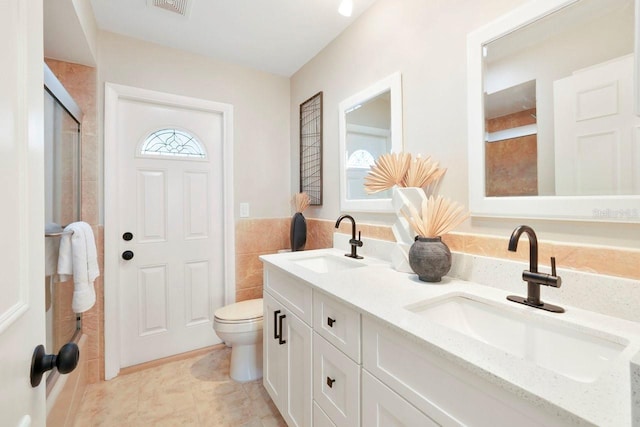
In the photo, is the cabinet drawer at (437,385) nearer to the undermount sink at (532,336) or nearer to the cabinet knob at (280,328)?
the undermount sink at (532,336)

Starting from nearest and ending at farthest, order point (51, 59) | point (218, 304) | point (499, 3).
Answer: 1. point (499, 3)
2. point (51, 59)
3. point (218, 304)

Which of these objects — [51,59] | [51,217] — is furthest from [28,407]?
[51,59]

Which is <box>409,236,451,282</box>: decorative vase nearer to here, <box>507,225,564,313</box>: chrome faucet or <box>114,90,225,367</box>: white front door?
<box>507,225,564,313</box>: chrome faucet

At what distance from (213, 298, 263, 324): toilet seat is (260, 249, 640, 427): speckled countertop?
2.46ft

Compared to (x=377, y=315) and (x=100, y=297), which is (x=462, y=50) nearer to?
(x=377, y=315)

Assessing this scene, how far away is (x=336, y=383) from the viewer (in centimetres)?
100

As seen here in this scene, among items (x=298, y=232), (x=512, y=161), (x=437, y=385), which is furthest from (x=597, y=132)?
(x=298, y=232)

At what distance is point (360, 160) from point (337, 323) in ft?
3.63

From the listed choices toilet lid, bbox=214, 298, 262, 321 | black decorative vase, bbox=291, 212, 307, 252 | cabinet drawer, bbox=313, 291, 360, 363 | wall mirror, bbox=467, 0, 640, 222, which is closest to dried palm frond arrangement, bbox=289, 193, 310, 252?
black decorative vase, bbox=291, 212, 307, 252

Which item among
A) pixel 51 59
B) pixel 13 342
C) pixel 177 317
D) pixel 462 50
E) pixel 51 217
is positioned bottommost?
pixel 177 317

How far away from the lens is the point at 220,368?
2033 millimetres

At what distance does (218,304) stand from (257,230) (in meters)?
0.69

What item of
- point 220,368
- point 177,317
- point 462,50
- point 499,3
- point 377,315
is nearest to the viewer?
point 377,315

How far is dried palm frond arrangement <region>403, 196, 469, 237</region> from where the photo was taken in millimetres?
1132
